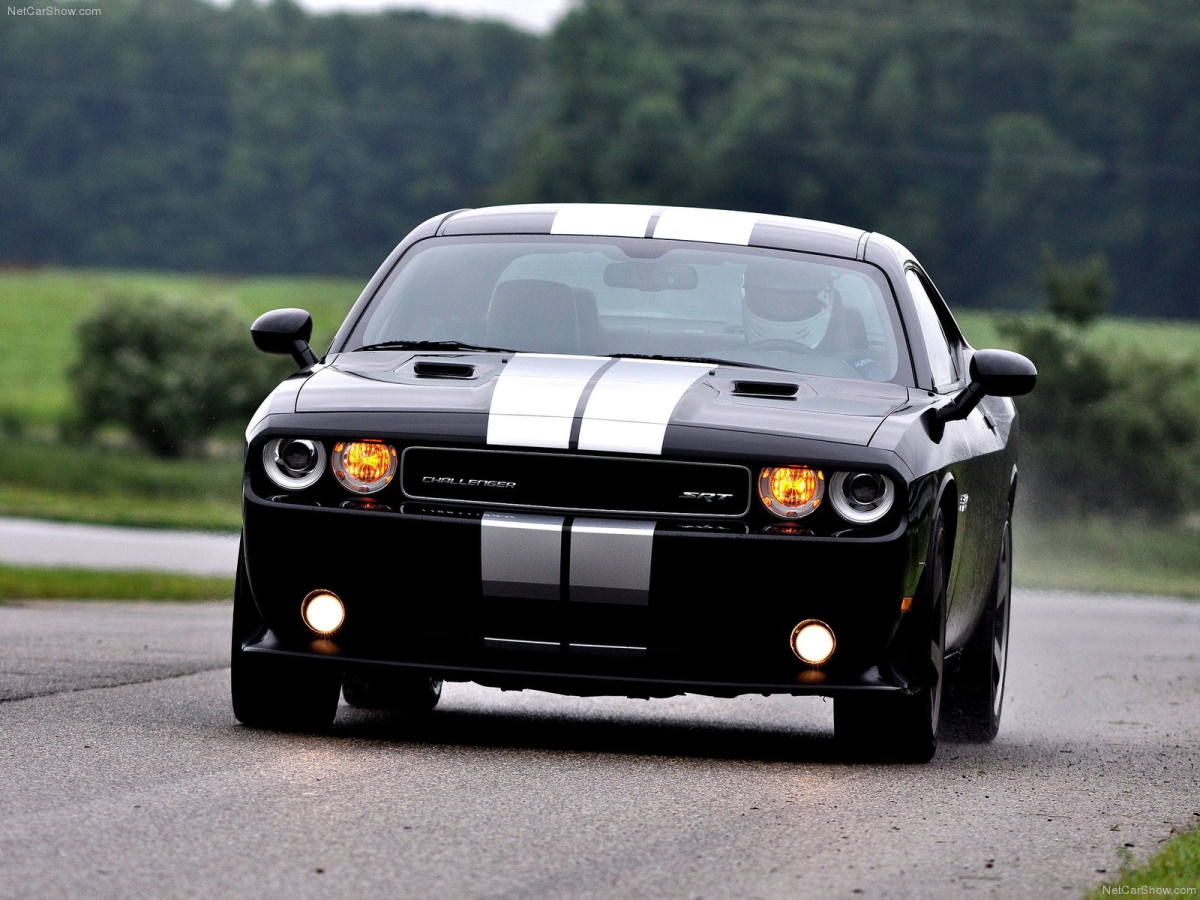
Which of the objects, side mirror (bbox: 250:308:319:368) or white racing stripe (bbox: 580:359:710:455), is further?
side mirror (bbox: 250:308:319:368)

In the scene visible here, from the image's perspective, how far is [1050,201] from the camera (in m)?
87.9

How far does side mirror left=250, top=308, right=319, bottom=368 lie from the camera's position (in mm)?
7188

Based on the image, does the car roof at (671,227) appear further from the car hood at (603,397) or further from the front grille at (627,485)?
the front grille at (627,485)

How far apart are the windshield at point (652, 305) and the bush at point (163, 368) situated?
55224 millimetres

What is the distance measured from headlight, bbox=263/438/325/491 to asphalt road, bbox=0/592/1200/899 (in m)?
0.72

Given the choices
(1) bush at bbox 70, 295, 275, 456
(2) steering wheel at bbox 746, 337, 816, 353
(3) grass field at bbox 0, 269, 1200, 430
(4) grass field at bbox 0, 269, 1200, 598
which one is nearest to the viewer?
(2) steering wheel at bbox 746, 337, 816, 353

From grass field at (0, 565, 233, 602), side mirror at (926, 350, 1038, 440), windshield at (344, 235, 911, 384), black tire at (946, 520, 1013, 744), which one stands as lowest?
grass field at (0, 565, 233, 602)

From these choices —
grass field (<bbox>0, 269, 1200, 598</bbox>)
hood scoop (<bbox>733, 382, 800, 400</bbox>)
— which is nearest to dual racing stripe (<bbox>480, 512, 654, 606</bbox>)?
hood scoop (<bbox>733, 382, 800, 400</bbox>)

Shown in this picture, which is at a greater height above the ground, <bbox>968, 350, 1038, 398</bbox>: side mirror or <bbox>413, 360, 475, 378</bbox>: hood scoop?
<bbox>413, 360, 475, 378</bbox>: hood scoop

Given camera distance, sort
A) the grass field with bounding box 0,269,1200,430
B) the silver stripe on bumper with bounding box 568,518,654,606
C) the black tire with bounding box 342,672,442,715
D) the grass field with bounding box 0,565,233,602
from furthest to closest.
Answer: the grass field with bounding box 0,269,1200,430 → the grass field with bounding box 0,565,233,602 → the black tire with bounding box 342,672,442,715 → the silver stripe on bumper with bounding box 568,518,654,606

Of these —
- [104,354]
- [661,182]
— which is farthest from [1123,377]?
[661,182]

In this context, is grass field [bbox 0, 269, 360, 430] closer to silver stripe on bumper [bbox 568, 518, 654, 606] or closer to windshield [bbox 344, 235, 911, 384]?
windshield [bbox 344, 235, 911, 384]

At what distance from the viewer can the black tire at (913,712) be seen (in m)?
6.36

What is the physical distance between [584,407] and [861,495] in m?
0.78
